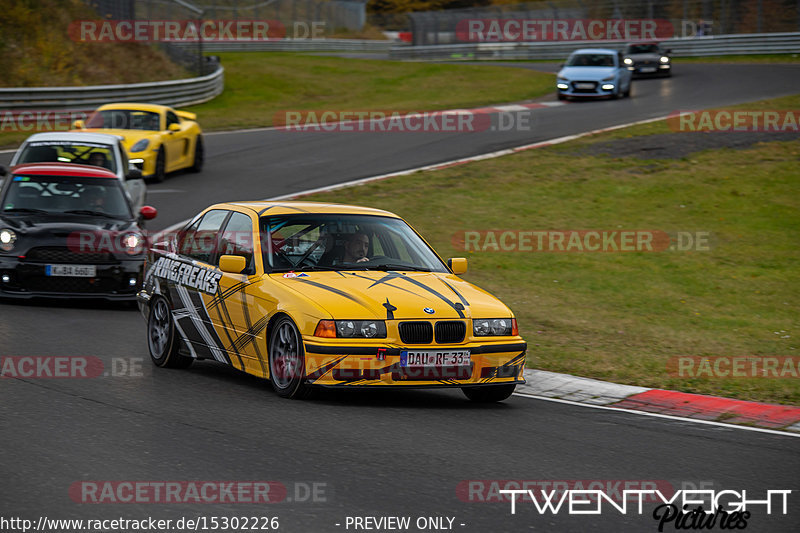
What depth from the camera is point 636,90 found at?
127 feet

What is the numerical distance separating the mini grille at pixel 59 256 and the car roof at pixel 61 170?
1.58m

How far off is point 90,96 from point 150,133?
880 centimetres

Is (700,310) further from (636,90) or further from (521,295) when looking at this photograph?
(636,90)

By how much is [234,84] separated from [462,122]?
16885 mm

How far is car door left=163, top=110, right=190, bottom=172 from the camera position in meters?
22.5

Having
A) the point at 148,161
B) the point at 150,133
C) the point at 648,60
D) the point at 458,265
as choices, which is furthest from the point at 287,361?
the point at 648,60

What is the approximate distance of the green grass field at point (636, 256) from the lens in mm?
11617

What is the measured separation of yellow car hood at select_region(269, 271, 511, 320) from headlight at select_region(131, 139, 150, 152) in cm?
1340

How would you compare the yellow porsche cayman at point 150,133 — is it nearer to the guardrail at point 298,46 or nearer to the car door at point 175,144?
the car door at point 175,144

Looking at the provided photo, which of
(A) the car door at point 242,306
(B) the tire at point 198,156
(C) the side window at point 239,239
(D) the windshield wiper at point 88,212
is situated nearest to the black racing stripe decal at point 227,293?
(A) the car door at point 242,306

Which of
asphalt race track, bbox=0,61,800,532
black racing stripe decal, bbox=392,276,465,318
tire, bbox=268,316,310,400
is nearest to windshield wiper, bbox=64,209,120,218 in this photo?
asphalt race track, bbox=0,61,800,532

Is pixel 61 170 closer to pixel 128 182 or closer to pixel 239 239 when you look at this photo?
pixel 128 182

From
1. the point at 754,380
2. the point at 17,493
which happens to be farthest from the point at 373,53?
the point at 17,493

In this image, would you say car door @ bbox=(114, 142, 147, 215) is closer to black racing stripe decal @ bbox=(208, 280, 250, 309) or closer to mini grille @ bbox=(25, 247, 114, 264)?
mini grille @ bbox=(25, 247, 114, 264)
